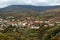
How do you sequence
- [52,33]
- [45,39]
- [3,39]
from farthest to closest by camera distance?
[52,33], [45,39], [3,39]

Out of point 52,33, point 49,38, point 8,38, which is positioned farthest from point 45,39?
point 8,38

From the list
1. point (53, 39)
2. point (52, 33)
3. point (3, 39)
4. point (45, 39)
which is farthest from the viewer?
point (52, 33)

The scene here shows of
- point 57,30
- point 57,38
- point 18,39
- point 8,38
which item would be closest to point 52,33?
point 57,30

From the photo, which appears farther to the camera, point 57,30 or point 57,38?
point 57,30

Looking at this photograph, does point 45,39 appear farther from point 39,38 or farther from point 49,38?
point 39,38

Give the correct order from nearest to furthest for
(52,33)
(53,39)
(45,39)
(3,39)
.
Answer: (3,39) → (53,39) → (45,39) → (52,33)

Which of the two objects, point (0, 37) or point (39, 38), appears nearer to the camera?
point (0, 37)

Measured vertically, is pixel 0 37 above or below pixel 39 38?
above

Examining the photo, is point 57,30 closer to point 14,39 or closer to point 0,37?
point 14,39
